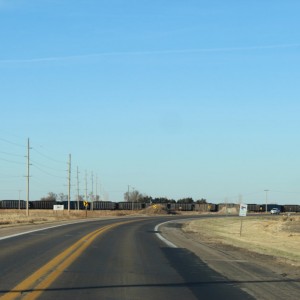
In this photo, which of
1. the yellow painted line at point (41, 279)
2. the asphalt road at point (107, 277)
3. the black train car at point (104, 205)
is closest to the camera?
the yellow painted line at point (41, 279)

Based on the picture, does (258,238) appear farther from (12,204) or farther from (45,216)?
(12,204)

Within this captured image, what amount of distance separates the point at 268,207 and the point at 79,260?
159216mm

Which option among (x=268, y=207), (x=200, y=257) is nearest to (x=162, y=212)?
(x=268, y=207)

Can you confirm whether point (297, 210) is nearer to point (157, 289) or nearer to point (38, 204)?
point (38, 204)

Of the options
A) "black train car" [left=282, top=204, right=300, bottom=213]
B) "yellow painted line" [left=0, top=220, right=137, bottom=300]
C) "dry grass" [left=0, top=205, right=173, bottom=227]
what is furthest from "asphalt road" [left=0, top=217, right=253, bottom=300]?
"black train car" [left=282, top=204, right=300, bottom=213]

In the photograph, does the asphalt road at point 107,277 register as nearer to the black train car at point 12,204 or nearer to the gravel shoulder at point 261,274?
the gravel shoulder at point 261,274

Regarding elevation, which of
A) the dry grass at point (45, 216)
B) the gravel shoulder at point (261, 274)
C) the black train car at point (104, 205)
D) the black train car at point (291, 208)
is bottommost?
the black train car at point (291, 208)

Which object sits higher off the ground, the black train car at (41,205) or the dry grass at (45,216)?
the dry grass at (45,216)

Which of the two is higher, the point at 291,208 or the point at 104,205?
the point at 104,205

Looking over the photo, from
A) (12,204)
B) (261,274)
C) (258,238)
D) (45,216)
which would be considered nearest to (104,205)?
(12,204)

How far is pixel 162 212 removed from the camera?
122 meters

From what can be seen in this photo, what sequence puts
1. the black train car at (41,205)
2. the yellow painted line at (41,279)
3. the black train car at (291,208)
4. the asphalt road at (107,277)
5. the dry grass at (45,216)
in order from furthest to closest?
the black train car at (291,208)
the black train car at (41,205)
the dry grass at (45,216)
the asphalt road at (107,277)
the yellow painted line at (41,279)

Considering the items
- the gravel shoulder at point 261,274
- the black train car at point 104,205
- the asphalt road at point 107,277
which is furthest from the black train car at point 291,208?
the asphalt road at point 107,277

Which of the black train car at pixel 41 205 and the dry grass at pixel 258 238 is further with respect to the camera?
the black train car at pixel 41 205
